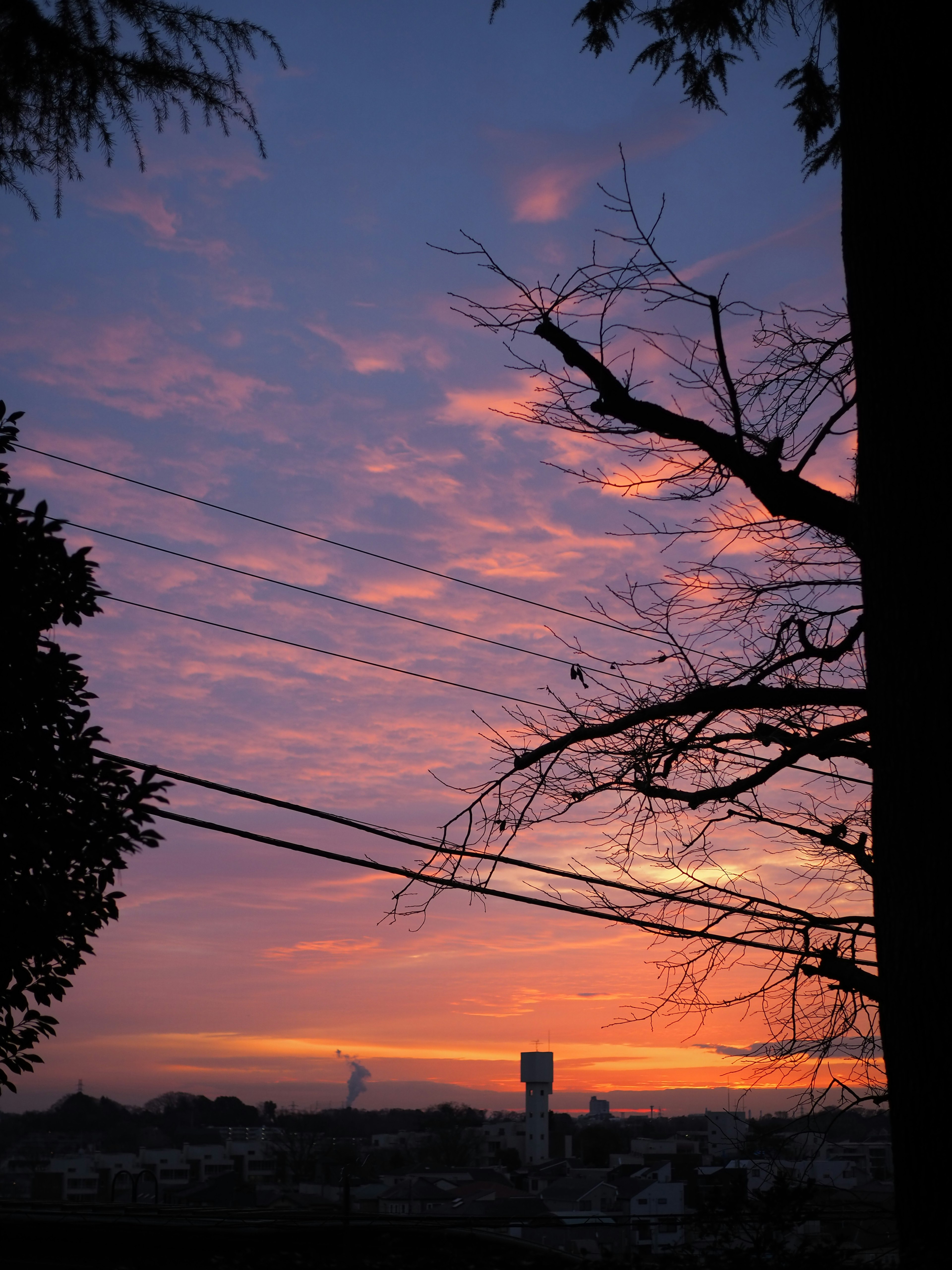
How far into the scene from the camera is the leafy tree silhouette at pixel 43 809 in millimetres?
5605

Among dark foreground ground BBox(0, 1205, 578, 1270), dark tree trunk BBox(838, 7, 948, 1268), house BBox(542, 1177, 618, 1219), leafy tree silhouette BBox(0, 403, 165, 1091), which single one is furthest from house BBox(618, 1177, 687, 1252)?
leafy tree silhouette BBox(0, 403, 165, 1091)

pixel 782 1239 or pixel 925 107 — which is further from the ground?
pixel 925 107

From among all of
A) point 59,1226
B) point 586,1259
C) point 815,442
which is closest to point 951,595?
point 815,442

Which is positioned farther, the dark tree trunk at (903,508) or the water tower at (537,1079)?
the water tower at (537,1079)

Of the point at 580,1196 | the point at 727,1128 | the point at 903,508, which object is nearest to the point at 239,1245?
the point at 727,1128

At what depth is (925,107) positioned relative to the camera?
237 inches

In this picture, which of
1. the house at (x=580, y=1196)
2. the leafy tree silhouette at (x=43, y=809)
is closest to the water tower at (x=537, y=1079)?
the house at (x=580, y=1196)

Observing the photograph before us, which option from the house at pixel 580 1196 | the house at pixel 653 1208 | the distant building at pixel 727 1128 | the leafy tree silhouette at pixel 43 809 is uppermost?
the leafy tree silhouette at pixel 43 809

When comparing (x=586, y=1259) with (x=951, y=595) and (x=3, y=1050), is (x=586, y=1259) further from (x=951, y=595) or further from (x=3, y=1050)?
(x=951, y=595)

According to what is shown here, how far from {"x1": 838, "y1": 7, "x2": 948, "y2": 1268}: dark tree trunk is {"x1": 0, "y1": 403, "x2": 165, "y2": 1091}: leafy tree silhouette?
4082mm

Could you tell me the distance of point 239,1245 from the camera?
9086mm

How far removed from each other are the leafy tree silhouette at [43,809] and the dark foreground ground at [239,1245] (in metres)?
2.36

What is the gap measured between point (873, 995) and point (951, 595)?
11.1ft

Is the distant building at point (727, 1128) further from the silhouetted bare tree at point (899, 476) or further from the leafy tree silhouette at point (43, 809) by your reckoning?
the leafy tree silhouette at point (43, 809)
